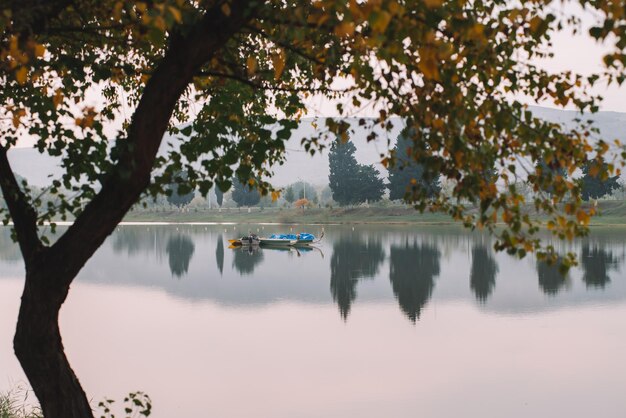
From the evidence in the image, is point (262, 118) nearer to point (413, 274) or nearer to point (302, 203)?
point (413, 274)

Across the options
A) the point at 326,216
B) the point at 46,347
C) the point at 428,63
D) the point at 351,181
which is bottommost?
the point at 326,216

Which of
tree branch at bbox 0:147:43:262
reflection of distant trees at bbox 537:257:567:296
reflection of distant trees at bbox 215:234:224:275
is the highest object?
tree branch at bbox 0:147:43:262

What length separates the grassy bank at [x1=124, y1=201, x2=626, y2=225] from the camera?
285 feet

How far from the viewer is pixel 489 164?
5078mm

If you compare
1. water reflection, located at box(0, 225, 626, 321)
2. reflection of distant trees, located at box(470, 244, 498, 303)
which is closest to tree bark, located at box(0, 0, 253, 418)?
water reflection, located at box(0, 225, 626, 321)

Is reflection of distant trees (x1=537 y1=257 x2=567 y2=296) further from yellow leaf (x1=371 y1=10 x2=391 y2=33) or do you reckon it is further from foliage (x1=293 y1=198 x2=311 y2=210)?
foliage (x1=293 y1=198 x2=311 y2=210)

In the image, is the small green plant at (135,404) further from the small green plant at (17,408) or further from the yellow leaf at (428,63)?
the yellow leaf at (428,63)

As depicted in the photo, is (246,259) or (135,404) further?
(246,259)

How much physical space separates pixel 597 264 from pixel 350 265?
1395 centimetres

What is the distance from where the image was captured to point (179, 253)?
56906mm

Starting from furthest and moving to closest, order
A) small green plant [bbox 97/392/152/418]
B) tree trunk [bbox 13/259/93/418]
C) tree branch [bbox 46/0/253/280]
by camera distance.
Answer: small green plant [bbox 97/392/152/418], tree trunk [bbox 13/259/93/418], tree branch [bbox 46/0/253/280]

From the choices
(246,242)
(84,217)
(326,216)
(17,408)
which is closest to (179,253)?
(246,242)

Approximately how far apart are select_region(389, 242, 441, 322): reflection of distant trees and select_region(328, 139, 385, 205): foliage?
45565 mm

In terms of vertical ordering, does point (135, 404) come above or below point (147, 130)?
below
